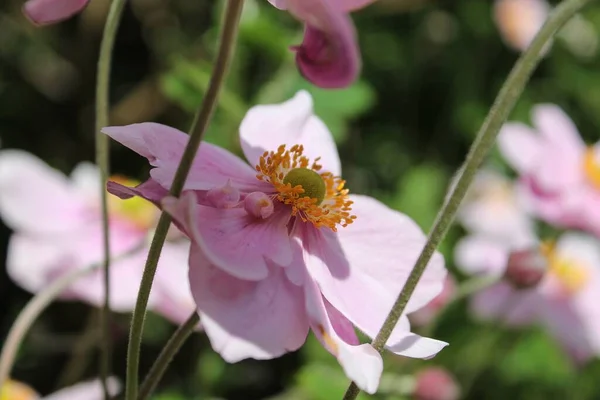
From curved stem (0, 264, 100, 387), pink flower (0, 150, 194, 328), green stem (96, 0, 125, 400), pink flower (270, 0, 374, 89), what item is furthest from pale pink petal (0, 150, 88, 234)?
pink flower (270, 0, 374, 89)

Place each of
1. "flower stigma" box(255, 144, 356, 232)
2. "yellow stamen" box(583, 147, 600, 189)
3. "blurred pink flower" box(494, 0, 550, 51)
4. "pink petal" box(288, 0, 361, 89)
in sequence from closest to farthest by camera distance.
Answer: "pink petal" box(288, 0, 361, 89)
"flower stigma" box(255, 144, 356, 232)
"yellow stamen" box(583, 147, 600, 189)
"blurred pink flower" box(494, 0, 550, 51)

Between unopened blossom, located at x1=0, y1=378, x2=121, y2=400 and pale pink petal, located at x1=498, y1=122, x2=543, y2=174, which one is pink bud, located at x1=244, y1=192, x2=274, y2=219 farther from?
pale pink petal, located at x1=498, y1=122, x2=543, y2=174

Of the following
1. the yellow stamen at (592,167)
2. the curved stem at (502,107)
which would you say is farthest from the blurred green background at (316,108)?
the curved stem at (502,107)

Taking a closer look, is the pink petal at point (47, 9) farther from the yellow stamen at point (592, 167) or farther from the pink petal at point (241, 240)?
the yellow stamen at point (592, 167)

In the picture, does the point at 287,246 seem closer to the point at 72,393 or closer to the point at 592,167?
the point at 72,393

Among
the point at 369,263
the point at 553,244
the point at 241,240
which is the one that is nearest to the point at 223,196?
the point at 241,240

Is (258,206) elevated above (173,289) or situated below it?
above

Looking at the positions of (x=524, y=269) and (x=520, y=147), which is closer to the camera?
(x=524, y=269)
